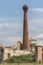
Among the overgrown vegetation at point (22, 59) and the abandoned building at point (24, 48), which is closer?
the overgrown vegetation at point (22, 59)

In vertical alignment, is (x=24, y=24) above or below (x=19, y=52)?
above

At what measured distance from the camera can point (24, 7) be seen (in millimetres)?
62594

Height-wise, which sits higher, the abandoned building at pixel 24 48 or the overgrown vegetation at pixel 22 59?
the abandoned building at pixel 24 48

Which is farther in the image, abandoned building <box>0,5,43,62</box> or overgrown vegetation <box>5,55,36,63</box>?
abandoned building <box>0,5,43,62</box>

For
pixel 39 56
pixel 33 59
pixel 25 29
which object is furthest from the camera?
pixel 25 29

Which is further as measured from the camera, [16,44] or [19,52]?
[16,44]

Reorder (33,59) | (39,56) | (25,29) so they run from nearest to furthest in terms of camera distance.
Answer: (33,59), (39,56), (25,29)

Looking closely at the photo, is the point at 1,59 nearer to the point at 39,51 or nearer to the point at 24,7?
the point at 39,51

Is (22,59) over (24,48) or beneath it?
beneath

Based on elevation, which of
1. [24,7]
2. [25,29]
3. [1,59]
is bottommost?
[1,59]

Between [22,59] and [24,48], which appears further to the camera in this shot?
[24,48]

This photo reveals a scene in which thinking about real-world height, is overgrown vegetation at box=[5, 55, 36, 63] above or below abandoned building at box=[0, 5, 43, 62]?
below

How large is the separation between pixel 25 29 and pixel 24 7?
616 cm

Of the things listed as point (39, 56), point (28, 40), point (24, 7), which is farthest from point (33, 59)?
point (24, 7)
